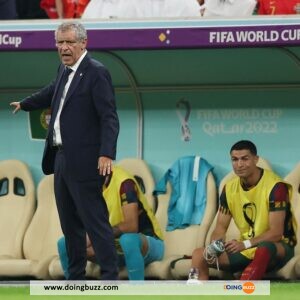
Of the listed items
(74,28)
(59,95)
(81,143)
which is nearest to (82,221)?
(81,143)

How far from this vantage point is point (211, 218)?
10164 mm

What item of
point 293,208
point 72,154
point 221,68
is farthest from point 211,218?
point 72,154

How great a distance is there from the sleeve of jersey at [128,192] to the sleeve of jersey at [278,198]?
114cm

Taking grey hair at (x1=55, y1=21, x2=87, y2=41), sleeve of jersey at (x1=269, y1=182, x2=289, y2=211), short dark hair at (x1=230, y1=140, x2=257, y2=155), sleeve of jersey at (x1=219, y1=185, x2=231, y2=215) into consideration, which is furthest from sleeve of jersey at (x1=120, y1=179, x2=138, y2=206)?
grey hair at (x1=55, y1=21, x2=87, y2=41)

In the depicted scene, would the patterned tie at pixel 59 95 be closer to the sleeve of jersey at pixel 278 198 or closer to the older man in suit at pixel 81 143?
the older man in suit at pixel 81 143

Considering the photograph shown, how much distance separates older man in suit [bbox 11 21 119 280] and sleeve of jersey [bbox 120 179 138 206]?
1761 mm

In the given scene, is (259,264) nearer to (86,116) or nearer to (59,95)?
(86,116)

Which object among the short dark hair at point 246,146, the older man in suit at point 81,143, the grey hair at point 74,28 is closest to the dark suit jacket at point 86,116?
the older man in suit at point 81,143

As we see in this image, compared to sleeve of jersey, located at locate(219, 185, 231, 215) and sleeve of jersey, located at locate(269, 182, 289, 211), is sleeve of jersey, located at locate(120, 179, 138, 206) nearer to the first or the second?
sleeve of jersey, located at locate(219, 185, 231, 215)

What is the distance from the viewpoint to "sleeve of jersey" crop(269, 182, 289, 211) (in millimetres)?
9414

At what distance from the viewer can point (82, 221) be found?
7.86 m

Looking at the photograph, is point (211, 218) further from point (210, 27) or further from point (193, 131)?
point (210, 27)

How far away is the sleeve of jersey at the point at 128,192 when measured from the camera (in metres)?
9.73

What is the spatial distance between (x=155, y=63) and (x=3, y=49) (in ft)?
4.83
